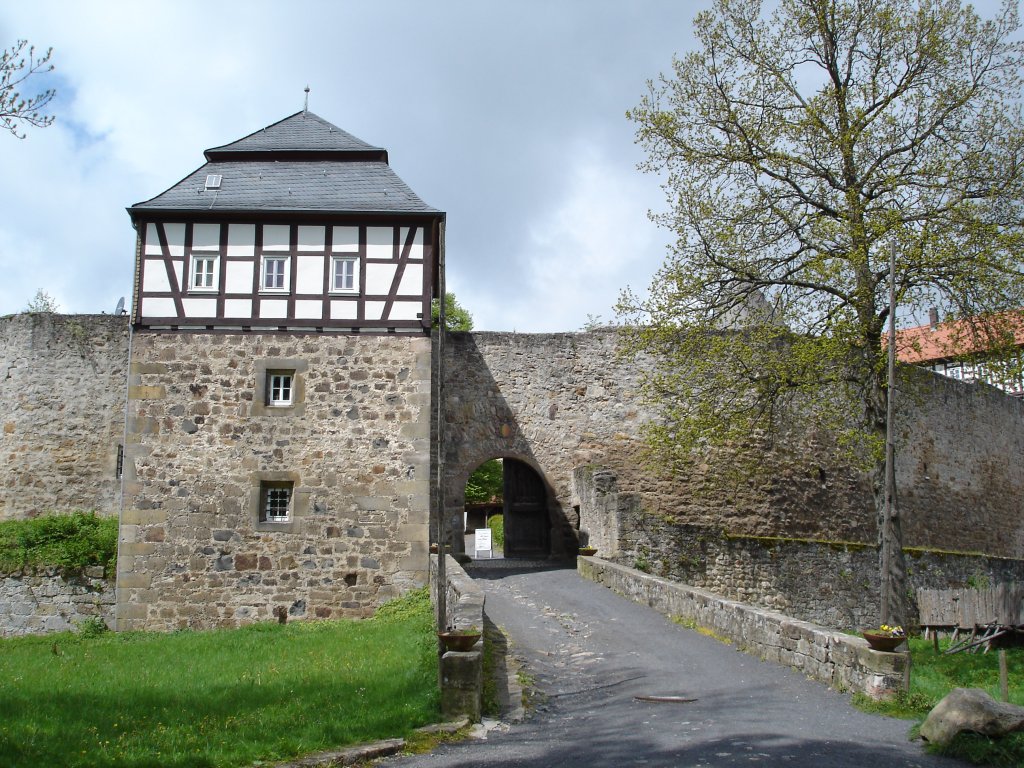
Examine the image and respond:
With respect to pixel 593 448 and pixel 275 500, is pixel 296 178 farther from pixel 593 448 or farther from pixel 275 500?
pixel 593 448

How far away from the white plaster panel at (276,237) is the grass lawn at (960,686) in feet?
38.3

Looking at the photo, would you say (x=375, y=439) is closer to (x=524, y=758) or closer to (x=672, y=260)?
(x=672, y=260)

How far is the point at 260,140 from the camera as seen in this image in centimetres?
1811

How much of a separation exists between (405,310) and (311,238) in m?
2.07

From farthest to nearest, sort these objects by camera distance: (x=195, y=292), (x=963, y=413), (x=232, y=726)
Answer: (x=963, y=413) < (x=195, y=292) < (x=232, y=726)

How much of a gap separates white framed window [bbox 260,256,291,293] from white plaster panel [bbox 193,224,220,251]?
0.92 meters

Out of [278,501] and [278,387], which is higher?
[278,387]

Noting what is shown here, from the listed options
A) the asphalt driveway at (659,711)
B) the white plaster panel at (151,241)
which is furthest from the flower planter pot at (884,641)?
the white plaster panel at (151,241)

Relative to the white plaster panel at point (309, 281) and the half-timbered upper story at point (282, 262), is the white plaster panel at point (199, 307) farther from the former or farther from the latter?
the white plaster panel at point (309, 281)

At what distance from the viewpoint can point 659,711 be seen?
8641mm

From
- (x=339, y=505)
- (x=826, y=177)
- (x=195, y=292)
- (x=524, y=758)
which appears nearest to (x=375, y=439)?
(x=339, y=505)

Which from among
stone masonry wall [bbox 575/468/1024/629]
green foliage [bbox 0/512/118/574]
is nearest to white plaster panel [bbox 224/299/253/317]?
green foliage [bbox 0/512/118/574]

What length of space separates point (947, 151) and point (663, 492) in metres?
10.2

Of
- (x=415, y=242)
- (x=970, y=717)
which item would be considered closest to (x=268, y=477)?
(x=415, y=242)
